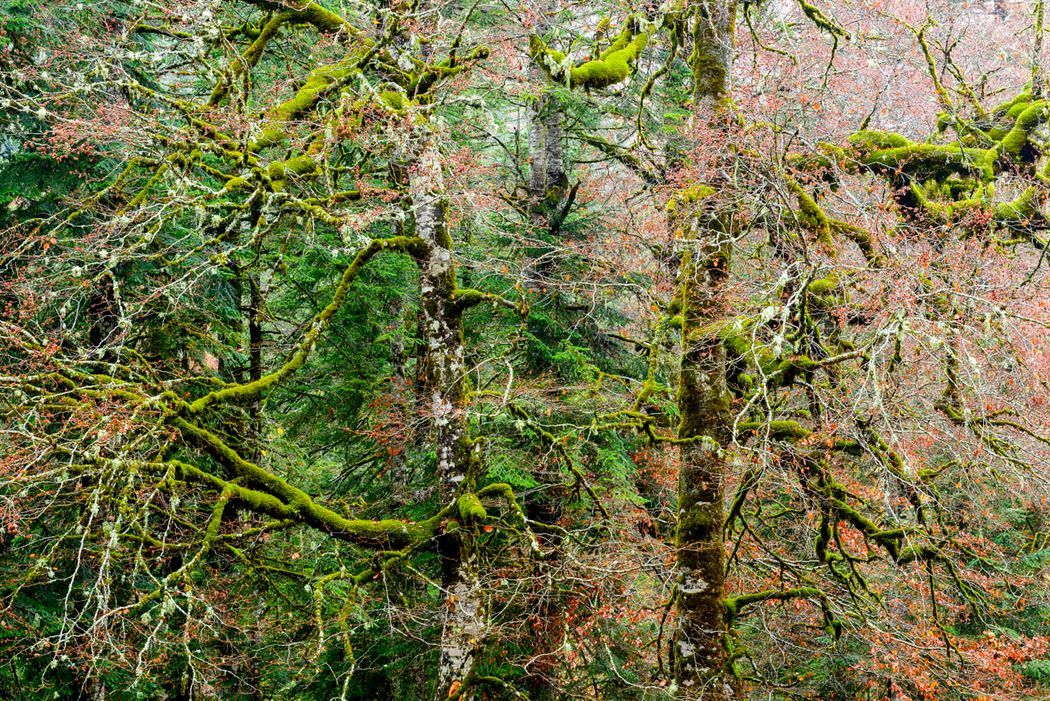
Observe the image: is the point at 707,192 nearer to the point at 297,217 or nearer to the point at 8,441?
the point at 297,217

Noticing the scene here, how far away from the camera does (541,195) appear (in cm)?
1105

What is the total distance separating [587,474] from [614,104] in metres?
5.53

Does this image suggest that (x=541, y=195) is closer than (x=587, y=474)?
No

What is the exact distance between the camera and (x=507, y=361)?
7.25 metres

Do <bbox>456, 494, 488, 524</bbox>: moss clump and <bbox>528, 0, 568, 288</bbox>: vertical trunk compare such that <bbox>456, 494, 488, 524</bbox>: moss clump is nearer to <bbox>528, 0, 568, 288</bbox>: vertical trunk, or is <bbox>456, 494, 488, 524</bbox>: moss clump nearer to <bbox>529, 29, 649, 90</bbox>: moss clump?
<bbox>529, 29, 649, 90</bbox>: moss clump

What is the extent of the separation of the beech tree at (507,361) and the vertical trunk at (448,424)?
0.12 feet

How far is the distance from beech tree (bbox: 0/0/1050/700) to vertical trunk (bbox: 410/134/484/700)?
1.5 inches

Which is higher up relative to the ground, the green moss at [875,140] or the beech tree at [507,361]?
the green moss at [875,140]

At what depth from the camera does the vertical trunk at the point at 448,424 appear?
22.0 ft

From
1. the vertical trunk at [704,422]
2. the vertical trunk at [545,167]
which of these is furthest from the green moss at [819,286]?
the vertical trunk at [545,167]

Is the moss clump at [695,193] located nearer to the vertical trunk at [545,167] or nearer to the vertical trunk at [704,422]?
the vertical trunk at [704,422]

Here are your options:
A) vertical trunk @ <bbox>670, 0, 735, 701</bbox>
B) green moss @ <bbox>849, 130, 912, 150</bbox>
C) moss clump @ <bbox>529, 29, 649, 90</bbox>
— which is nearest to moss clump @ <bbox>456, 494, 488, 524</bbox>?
vertical trunk @ <bbox>670, 0, 735, 701</bbox>

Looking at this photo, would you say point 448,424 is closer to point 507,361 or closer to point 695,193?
point 507,361

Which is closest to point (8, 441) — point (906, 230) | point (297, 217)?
point (297, 217)
